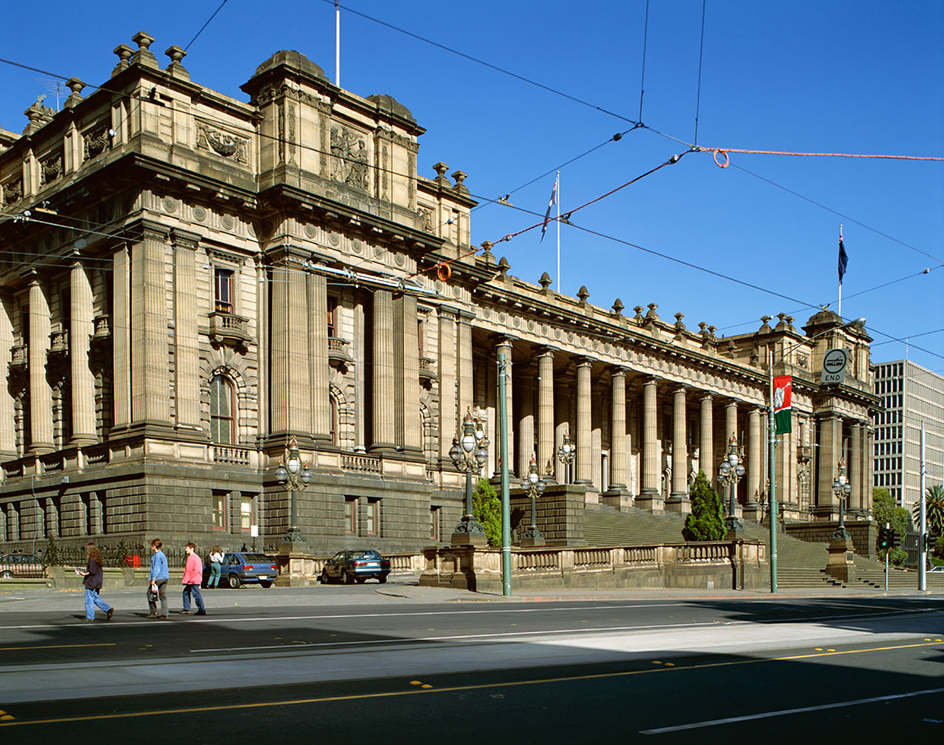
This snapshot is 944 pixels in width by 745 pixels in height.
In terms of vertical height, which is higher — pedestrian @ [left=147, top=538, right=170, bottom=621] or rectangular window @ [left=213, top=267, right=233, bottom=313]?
rectangular window @ [left=213, top=267, right=233, bottom=313]

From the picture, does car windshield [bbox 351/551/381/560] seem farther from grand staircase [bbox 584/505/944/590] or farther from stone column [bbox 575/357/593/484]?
stone column [bbox 575/357/593/484]

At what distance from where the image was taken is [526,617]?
2297cm

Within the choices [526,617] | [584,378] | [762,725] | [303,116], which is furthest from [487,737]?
[584,378]

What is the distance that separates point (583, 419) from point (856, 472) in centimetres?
4443

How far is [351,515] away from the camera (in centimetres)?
4669

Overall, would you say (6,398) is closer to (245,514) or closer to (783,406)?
(245,514)

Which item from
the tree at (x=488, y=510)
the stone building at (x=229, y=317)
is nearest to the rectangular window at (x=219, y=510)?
the stone building at (x=229, y=317)

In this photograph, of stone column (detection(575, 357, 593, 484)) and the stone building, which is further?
stone column (detection(575, 357, 593, 484))

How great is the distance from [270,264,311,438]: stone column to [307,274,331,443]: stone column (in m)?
0.35

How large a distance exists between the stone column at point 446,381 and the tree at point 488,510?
8.51 ft

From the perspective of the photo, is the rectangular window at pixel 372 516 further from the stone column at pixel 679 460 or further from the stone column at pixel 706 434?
the stone column at pixel 706 434

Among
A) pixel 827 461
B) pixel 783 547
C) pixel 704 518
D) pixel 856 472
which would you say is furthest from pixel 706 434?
pixel 704 518

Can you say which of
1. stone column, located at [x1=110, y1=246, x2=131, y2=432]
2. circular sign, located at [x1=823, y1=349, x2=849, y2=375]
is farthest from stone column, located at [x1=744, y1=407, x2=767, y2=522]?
stone column, located at [x1=110, y1=246, x2=131, y2=432]

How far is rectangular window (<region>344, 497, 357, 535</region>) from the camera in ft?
152
